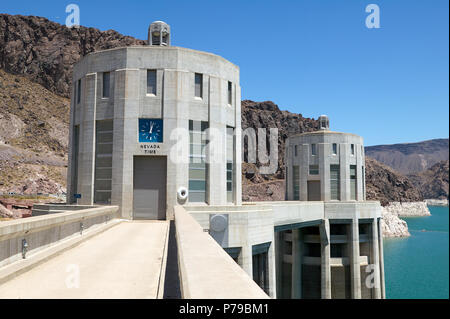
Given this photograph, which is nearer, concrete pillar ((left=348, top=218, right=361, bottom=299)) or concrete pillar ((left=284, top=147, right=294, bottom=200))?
concrete pillar ((left=348, top=218, right=361, bottom=299))

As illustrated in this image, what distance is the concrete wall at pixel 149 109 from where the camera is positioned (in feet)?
75.3

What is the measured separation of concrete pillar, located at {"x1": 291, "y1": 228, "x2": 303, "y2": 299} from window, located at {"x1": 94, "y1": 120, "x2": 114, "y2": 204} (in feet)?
93.9

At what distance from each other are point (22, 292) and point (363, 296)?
153ft

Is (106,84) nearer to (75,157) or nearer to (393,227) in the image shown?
(75,157)

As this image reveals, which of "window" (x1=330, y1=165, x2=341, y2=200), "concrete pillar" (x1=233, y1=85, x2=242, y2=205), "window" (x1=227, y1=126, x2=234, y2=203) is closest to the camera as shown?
"window" (x1=227, y1=126, x2=234, y2=203)

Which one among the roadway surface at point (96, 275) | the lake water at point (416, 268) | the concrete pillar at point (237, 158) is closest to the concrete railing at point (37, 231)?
the roadway surface at point (96, 275)

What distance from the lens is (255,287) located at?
451cm

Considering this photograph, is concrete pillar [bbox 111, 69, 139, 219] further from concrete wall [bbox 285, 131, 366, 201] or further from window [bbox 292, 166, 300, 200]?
window [bbox 292, 166, 300, 200]

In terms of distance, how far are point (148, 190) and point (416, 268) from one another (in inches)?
3245

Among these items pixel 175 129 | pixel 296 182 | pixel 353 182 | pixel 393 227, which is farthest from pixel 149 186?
pixel 393 227

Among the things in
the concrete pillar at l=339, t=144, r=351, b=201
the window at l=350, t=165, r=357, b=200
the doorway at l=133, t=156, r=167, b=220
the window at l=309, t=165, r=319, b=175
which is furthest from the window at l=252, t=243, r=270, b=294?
the window at l=350, t=165, r=357, b=200

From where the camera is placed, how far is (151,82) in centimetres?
2342

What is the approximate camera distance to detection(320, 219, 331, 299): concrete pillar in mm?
44031
